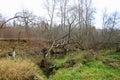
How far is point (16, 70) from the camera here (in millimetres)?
9461

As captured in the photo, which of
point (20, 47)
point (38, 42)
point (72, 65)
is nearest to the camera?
point (72, 65)

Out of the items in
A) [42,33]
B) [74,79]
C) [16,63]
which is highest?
[42,33]

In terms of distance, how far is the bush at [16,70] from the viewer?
9162 millimetres

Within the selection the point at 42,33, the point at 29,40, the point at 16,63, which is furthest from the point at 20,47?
the point at 16,63

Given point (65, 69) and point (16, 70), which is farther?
point (65, 69)

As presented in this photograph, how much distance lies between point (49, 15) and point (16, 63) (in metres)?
19.1

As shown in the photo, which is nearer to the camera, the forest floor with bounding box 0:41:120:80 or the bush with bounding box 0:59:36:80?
the bush with bounding box 0:59:36:80

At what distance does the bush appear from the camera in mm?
9162

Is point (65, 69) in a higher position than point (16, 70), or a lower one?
lower

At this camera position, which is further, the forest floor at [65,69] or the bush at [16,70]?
the forest floor at [65,69]

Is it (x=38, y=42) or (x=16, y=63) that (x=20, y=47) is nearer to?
(x=38, y=42)

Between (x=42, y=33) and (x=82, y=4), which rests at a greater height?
(x=82, y=4)

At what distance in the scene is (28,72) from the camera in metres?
9.87

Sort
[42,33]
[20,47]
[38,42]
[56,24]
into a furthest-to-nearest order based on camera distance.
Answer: [56,24], [42,33], [38,42], [20,47]
